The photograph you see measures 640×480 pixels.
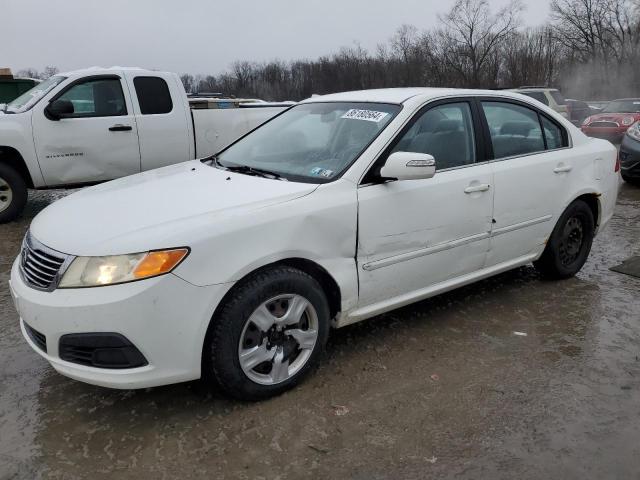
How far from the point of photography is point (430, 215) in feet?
10.9

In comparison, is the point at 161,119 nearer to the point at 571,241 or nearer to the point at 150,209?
the point at 150,209

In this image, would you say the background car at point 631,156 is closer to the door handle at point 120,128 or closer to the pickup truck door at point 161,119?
the pickup truck door at point 161,119

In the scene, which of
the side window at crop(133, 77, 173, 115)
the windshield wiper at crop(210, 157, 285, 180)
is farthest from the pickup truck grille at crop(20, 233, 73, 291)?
the side window at crop(133, 77, 173, 115)

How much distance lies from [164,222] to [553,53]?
178 ft

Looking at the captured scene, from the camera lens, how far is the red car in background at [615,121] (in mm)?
14531

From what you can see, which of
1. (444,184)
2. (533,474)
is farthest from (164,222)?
(533,474)

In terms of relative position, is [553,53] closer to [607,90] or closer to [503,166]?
[607,90]

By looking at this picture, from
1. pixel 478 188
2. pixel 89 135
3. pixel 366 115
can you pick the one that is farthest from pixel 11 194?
pixel 478 188

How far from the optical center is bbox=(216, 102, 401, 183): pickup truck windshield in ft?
10.5

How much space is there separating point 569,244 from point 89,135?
5714 mm

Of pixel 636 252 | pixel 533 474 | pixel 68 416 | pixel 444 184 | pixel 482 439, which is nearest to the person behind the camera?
pixel 533 474

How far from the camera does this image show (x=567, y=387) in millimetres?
2961

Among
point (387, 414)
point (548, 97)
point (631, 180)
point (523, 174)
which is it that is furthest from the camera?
point (548, 97)

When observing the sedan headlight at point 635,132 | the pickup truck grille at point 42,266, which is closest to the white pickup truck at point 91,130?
the pickup truck grille at point 42,266
